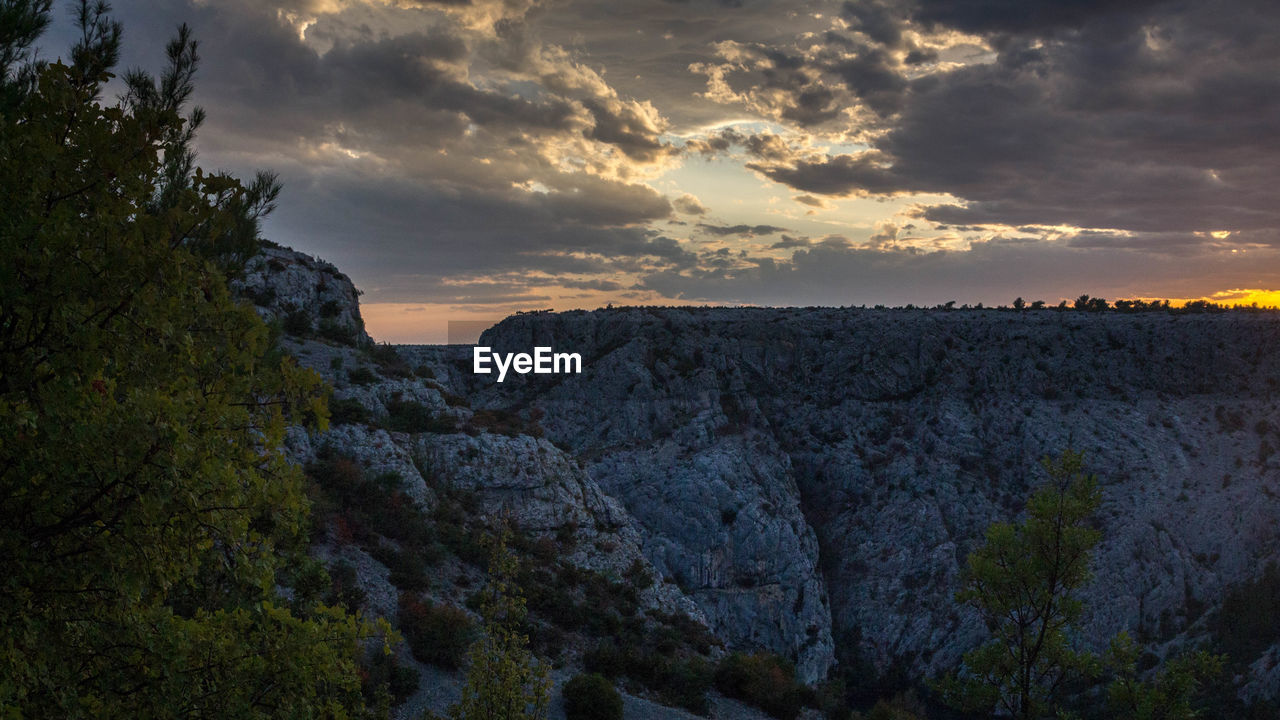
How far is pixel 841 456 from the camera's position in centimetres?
5950

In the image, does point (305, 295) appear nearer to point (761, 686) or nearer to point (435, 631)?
point (435, 631)

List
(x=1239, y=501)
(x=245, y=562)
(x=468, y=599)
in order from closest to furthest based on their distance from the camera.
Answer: (x=245, y=562)
(x=468, y=599)
(x=1239, y=501)

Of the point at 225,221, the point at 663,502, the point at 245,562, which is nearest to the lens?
the point at 245,562

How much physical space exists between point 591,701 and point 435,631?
5.55m

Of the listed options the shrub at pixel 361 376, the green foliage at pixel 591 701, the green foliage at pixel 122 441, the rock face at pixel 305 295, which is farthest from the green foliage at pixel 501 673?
the rock face at pixel 305 295

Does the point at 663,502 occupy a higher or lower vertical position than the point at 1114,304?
lower

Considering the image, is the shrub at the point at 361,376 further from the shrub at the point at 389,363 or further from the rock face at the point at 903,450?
the rock face at the point at 903,450

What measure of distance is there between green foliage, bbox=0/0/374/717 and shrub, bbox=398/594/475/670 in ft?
53.1

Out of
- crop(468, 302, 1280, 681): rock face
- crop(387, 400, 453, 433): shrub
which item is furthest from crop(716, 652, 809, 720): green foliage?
crop(468, 302, 1280, 681): rock face

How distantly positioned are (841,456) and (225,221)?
192 feet

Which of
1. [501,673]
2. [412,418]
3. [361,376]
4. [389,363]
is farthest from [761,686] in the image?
[389,363]

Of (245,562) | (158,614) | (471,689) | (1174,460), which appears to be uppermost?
(245,562)

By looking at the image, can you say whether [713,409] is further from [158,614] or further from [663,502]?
[158,614]

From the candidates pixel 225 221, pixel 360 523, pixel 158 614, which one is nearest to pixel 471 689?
pixel 158 614
